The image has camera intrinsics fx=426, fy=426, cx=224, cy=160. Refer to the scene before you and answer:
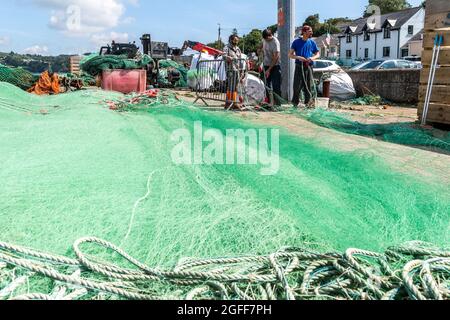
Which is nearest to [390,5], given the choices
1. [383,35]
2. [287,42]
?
[383,35]

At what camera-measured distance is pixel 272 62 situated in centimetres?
916

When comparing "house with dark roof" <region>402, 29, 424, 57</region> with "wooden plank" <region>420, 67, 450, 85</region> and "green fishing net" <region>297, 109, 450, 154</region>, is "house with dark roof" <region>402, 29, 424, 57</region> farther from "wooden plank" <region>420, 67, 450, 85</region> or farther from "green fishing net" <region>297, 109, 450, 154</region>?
"green fishing net" <region>297, 109, 450, 154</region>

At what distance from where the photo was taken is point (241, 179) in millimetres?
3094

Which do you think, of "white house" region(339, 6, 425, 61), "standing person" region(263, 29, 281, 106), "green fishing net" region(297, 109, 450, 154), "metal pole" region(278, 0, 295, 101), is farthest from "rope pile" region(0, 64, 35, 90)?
"white house" region(339, 6, 425, 61)

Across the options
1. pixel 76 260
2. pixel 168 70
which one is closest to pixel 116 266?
pixel 76 260

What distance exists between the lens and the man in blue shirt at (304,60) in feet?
28.9

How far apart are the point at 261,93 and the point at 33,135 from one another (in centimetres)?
649

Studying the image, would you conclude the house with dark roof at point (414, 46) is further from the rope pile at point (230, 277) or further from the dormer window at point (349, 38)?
the rope pile at point (230, 277)

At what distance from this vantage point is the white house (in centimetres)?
5841

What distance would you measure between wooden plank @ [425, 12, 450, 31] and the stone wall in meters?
5.12

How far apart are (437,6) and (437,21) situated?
24 centimetres

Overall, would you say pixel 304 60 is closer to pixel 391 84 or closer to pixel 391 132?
pixel 391 132
